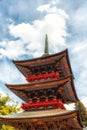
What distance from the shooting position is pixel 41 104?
20.1m

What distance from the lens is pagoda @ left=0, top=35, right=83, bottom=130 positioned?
17.8 m

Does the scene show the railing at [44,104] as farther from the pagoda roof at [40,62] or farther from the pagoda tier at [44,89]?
the pagoda roof at [40,62]

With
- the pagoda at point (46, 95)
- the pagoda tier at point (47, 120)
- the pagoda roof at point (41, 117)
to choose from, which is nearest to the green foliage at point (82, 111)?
the pagoda at point (46, 95)

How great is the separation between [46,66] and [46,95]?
137 inches

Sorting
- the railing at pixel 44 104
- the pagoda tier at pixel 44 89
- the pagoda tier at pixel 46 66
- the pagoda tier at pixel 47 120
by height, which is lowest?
the pagoda tier at pixel 47 120

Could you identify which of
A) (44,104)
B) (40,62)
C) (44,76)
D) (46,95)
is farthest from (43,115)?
(40,62)

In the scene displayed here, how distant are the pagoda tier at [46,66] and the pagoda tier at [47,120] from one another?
162 inches

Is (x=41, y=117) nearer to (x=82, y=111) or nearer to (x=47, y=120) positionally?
(x=47, y=120)

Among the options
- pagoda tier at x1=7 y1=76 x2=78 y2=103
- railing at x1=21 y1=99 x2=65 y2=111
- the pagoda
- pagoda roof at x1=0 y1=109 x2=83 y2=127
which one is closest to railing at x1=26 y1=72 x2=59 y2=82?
the pagoda

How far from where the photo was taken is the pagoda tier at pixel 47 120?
16.9 meters

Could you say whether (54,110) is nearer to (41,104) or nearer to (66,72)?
(41,104)

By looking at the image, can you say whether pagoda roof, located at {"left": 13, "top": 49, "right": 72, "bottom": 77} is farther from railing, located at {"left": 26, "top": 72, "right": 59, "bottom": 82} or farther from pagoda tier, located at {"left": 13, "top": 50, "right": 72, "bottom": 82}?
railing, located at {"left": 26, "top": 72, "right": 59, "bottom": 82}

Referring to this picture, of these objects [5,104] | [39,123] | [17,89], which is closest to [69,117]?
[39,123]

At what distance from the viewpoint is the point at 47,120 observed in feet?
57.1
